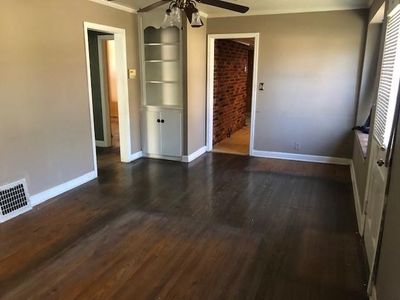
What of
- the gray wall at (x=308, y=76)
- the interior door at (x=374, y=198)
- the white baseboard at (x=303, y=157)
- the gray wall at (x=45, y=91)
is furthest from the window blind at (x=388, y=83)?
the gray wall at (x=45, y=91)

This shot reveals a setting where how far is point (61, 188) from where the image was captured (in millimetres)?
3955

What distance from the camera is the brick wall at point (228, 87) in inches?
247

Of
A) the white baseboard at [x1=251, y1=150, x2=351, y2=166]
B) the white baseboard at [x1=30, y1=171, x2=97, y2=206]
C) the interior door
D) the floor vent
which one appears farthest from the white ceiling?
the floor vent

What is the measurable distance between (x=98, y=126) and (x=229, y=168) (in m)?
2.82

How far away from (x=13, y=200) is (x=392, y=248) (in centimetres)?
332

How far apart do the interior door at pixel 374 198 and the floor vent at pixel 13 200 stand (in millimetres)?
3255

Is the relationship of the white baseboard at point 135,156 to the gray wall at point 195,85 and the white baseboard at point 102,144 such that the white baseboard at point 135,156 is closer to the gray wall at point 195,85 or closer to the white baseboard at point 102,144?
the gray wall at point 195,85

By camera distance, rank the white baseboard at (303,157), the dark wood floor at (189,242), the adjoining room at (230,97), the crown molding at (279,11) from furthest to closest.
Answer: the adjoining room at (230,97) < the white baseboard at (303,157) < the crown molding at (279,11) < the dark wood floor at (189,242)

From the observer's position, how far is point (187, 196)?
12.7 feet

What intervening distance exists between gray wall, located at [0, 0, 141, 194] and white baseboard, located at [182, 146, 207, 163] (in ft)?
5.04

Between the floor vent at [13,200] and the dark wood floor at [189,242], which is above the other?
the floor vent at [13,200]

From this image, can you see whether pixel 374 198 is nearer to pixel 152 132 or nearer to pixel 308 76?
pixel 308 76

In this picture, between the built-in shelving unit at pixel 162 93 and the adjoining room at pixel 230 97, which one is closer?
the built-in shelving unit at pixel 162 93

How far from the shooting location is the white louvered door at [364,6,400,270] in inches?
91.1
